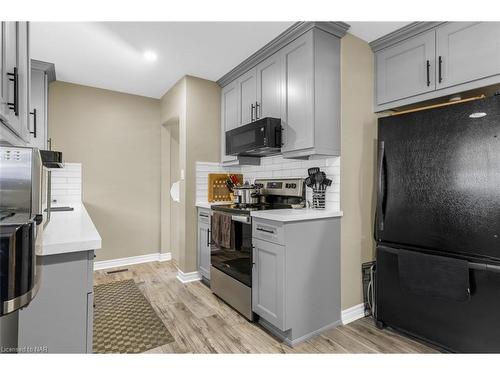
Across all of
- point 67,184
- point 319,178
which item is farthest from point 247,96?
point 67,184

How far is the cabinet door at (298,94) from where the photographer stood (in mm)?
2170

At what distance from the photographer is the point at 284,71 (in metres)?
2.43

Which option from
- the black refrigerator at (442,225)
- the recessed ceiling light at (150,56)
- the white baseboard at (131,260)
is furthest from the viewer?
the white baseboard at (131,260)

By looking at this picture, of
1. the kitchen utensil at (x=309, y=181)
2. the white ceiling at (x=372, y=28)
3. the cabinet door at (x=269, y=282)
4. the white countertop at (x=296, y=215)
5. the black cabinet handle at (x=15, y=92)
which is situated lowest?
the cabinet door at (x=269, y=282)

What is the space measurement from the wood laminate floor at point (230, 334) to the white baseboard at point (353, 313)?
1.6 inches

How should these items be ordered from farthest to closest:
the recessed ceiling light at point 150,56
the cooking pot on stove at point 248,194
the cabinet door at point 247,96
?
the cooking pot on stove at point 248,194
the cabinet door at point 247,96
the recessed ceiling light at point 150,56

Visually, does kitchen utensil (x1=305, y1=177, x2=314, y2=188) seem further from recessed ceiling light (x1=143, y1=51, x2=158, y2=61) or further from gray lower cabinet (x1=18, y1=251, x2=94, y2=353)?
recessed ceiling light (x1=143, y1=51, x2=158, y2=61)

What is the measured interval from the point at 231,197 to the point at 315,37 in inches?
82.7

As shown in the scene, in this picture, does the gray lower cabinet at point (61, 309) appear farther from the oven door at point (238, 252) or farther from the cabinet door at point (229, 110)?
the cabinet door at point (229, 110)

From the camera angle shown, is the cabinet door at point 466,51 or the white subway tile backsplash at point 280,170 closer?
the cabinet door at point 466,51

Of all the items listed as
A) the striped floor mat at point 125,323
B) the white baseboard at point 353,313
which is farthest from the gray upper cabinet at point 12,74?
the white baseboard at point 353,313

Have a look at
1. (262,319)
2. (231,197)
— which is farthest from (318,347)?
(231,197)

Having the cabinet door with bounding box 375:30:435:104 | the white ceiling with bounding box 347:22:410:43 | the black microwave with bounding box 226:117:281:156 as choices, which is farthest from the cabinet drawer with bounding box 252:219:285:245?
the white ceiling with bounding box 347:22:410:43

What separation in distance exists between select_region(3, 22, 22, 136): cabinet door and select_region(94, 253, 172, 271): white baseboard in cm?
296
